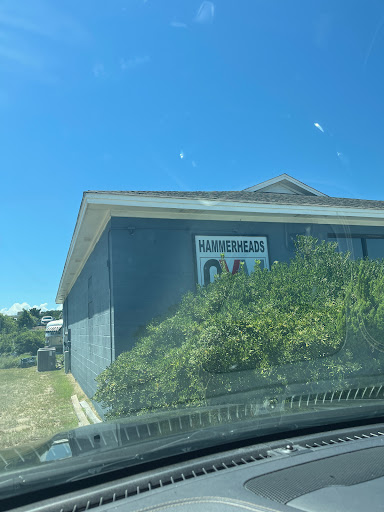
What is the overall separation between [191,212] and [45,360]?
1308cm

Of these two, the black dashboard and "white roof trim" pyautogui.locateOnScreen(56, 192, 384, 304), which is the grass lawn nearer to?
the black dashboard

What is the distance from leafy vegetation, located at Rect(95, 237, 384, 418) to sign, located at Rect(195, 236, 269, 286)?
227cm

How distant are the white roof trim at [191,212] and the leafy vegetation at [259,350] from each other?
2.39 m

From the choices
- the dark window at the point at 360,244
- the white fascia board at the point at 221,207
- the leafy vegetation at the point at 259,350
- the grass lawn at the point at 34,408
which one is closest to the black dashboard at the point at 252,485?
the grass lawn at the point at 34,408

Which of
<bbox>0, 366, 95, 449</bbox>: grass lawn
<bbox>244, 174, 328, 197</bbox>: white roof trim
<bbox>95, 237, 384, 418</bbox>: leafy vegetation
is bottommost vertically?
<bbox>0, 366, 95, 449</bbox>: grass lawn

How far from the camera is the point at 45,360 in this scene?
18.5 meters

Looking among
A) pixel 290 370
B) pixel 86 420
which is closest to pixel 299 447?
pixel 290 370

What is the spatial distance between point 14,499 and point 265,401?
240 centimetres

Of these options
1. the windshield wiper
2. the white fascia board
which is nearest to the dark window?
the white fascia board

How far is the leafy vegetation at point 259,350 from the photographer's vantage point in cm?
464

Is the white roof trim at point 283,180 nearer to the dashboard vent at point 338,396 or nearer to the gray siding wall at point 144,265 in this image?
the gray siding wall at point 144,265

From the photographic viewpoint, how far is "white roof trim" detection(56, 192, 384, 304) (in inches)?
289

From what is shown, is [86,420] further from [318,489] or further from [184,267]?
[318,489]

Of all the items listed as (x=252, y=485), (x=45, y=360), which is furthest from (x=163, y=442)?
(x=45, y=360)
